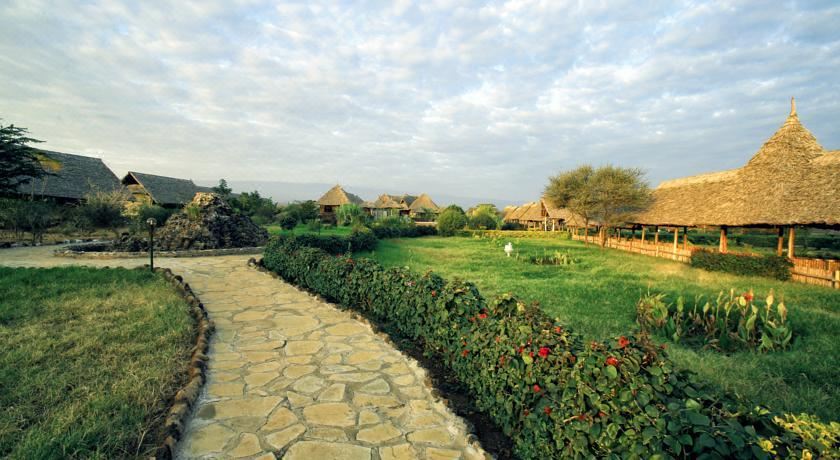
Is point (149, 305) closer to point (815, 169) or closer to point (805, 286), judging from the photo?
point (805, 286)

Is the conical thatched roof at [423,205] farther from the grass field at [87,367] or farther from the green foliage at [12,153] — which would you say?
the grass field at [87,367]

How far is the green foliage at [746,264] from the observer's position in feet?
41.8

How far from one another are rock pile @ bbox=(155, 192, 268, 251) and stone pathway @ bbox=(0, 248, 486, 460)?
1056 centimetres

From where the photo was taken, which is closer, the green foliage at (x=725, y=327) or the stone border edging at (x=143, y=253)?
the green foliage at (x=725, y=327)

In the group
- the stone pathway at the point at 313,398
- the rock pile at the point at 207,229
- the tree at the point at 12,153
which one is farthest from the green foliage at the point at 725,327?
the tree at the point at 12,153

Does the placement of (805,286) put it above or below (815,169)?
below

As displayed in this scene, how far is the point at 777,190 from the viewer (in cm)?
1445

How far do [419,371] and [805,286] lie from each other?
14.5 meters

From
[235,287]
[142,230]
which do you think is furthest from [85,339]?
[142,230]

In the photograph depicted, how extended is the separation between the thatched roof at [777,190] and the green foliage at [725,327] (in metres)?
9.45

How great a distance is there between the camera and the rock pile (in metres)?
15.1

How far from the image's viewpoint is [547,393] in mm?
2656

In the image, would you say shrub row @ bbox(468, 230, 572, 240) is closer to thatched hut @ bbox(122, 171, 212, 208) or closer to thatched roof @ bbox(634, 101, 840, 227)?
thatched roof @ bbox(634, 101, 840, 227)

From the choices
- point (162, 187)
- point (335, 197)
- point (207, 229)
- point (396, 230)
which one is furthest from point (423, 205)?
Result: point (207, 229)
